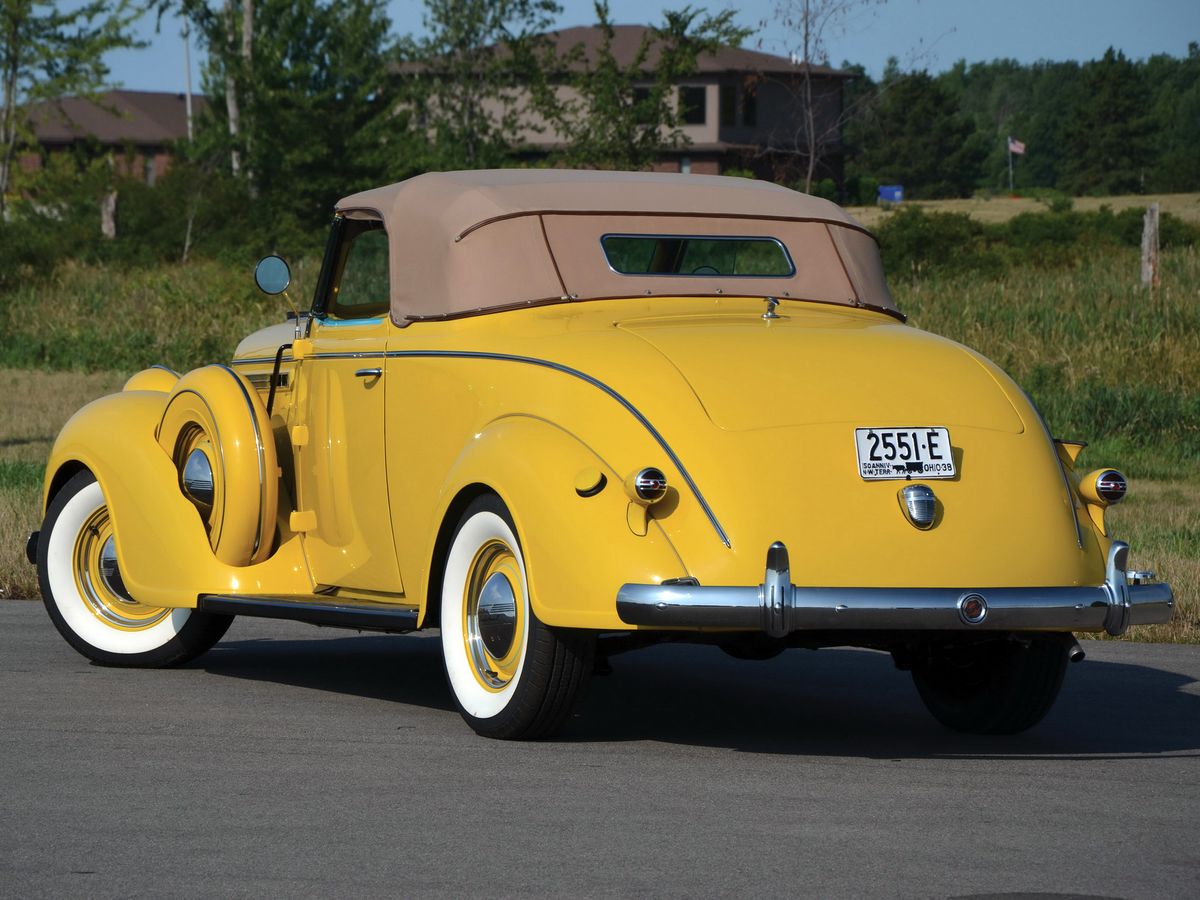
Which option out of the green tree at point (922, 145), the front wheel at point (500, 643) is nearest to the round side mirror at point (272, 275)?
the front wheel at point (500, 643)

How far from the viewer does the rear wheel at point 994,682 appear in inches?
264

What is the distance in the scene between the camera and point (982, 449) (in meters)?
6.18

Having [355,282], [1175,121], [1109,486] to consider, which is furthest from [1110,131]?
[1109,486]

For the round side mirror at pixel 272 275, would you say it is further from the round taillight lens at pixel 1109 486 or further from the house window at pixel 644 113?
the house window at pixel 644 113

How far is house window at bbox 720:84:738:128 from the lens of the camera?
7219 centimetres

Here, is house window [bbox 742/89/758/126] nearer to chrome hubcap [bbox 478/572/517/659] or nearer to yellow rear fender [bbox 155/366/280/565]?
yellow rear fender [bbox 155/366/280/565]

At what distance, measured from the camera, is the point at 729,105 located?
7244 cm

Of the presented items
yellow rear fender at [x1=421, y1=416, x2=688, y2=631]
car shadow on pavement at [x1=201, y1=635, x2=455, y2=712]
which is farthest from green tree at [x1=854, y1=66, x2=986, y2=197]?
yellow rear fender at [x1=421, y1=416, x2=688, y2=631]

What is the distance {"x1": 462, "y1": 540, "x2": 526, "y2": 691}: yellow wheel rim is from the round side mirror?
6.90 ft

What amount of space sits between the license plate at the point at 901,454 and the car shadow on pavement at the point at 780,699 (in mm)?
959

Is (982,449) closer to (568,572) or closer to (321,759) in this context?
(568,572)

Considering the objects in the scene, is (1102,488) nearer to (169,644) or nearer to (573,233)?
(573,233)

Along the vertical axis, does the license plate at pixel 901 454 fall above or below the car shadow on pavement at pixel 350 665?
above

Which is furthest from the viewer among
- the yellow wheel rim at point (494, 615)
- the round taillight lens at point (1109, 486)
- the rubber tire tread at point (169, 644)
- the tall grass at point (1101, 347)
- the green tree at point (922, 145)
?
the green tree at point (922, 145)
